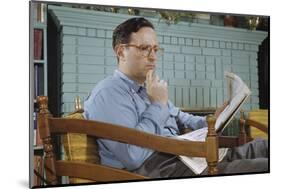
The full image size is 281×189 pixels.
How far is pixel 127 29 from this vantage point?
2504mm

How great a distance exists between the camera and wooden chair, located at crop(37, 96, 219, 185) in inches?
92.6

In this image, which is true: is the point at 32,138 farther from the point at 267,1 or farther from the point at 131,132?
the point at 267,1

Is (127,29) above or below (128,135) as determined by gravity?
above

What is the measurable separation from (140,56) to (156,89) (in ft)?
0.67

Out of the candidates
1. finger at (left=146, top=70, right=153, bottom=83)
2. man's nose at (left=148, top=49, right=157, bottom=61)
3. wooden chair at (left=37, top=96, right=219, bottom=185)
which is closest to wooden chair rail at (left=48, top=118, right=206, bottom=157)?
wooden chair at (left=37, top=96, right=219, bottom=185)

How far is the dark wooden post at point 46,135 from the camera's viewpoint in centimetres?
234

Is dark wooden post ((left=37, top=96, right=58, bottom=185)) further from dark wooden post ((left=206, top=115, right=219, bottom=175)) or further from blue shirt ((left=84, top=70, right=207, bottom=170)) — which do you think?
dark wooden post ((left=206, top=115, right=219, bottom=175))

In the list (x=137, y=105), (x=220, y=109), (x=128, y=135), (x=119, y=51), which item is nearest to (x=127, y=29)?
(x=119, y=51)

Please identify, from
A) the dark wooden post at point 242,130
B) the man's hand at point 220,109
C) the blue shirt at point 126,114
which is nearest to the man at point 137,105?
the blue shirt at point 126,114

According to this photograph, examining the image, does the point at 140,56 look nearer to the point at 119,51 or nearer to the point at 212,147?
the point at 119,51

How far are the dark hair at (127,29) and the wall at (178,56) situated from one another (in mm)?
27

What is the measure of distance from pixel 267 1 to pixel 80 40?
1.20m

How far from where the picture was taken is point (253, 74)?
2.77 meters

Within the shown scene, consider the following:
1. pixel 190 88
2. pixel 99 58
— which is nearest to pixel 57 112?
pixel 99 58
